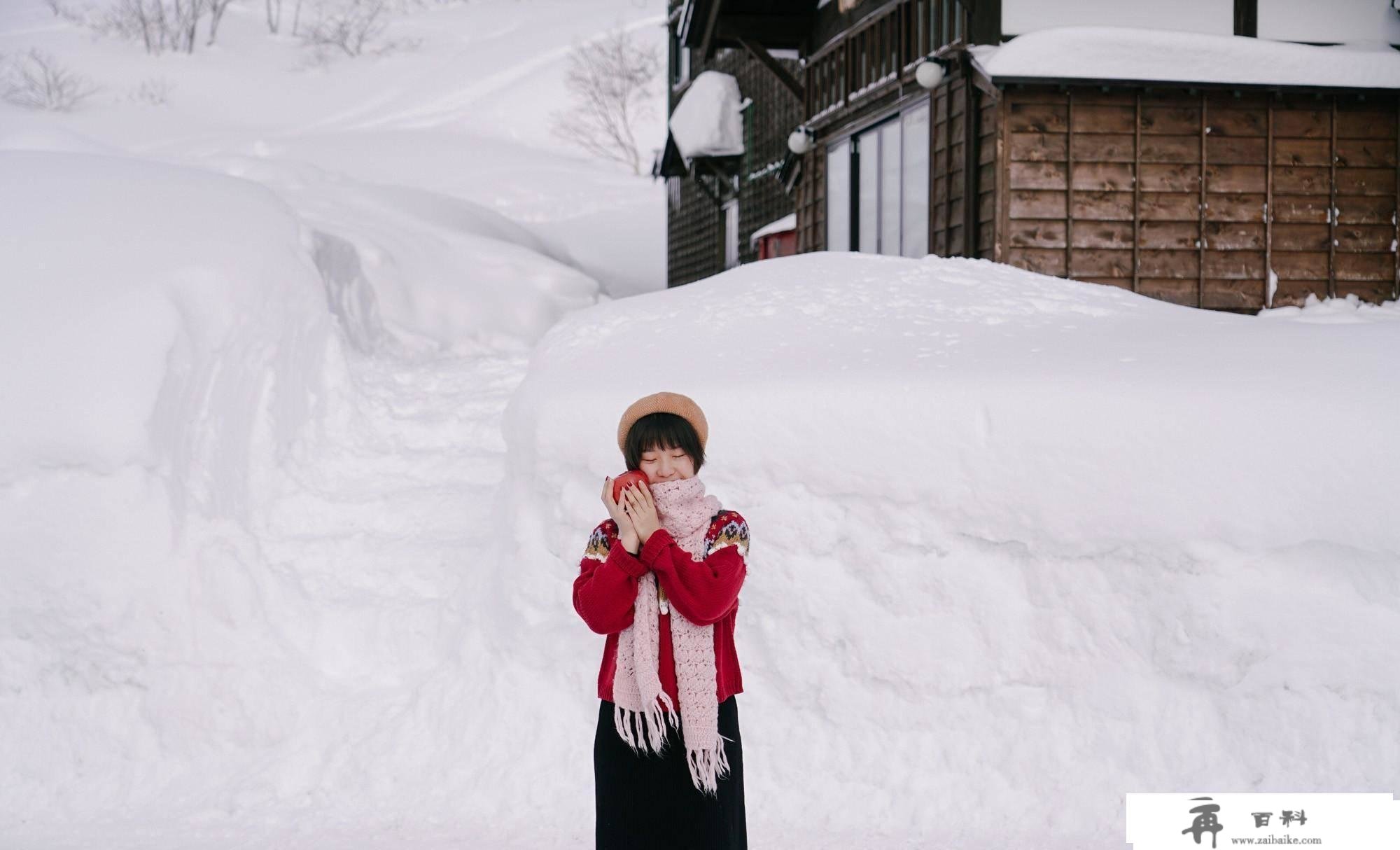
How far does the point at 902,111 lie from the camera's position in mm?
11539

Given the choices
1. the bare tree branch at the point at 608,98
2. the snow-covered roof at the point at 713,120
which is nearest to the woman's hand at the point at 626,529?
the snow-covered roof at the point at 713,120

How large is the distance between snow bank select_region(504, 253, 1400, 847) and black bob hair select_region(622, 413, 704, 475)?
218 cm

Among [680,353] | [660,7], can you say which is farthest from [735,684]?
[660,7]

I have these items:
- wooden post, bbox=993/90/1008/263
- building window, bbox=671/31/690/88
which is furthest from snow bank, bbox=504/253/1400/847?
building window, bbox=671/31/690/88

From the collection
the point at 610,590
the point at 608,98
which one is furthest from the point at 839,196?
the point at 608,98

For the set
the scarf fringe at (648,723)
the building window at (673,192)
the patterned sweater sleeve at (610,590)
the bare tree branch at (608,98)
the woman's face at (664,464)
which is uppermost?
the bare tree branch at (608,98)

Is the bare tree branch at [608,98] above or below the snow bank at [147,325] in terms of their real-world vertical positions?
above

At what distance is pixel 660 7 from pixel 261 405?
5734 centimetres

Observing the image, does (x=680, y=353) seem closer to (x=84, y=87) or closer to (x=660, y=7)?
(x=84, y=87)

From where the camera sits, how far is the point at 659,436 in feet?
8.43

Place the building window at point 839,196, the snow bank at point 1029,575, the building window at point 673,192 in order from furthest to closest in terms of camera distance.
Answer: the building window at point 673,192, the building window at point 839,196, the snow bank at point 1029,575

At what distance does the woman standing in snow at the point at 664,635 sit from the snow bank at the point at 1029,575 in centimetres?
173

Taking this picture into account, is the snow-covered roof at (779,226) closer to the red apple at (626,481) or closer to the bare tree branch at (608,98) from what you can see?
the red apple at (626,481)

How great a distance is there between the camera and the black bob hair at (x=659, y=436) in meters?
2.57
